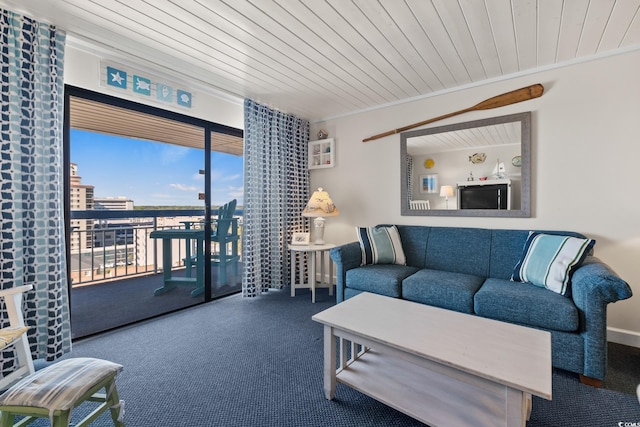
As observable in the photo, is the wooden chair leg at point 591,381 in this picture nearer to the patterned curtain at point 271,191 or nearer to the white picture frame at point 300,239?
the white picture frame at point 300,239

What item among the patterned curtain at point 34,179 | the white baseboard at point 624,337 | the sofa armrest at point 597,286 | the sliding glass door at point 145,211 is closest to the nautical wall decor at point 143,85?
the sliding glass door at point 145,211

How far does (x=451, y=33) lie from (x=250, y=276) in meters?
2.93

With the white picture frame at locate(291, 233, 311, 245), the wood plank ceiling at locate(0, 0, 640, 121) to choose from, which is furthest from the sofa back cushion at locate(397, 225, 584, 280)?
the wood plank ceiling at locate(0, 0, 640, 121)

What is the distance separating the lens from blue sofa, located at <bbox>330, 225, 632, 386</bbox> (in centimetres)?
162

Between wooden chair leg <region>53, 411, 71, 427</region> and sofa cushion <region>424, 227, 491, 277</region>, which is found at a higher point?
sofa cushion <region>424, 227, 491, 277</region>

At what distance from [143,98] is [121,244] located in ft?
7.57

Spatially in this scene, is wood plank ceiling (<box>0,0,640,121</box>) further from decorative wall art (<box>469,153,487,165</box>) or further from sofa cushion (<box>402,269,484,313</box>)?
sofa cushion (<box>402,269,484,313</box>)

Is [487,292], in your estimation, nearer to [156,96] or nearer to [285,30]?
[285,30]

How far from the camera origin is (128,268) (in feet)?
13.0

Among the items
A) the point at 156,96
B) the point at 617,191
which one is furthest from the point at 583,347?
the point at 156,96

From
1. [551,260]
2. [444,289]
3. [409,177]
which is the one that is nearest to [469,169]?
[409,177]

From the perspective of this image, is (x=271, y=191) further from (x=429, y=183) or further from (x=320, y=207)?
(x=429, y=183)

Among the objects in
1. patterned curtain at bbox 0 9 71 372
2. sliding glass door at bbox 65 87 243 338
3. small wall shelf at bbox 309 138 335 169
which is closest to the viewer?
patterned curtain at bbox 0 9 71 372

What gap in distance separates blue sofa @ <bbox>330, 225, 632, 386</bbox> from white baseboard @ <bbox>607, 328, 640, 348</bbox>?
700 millimetres
